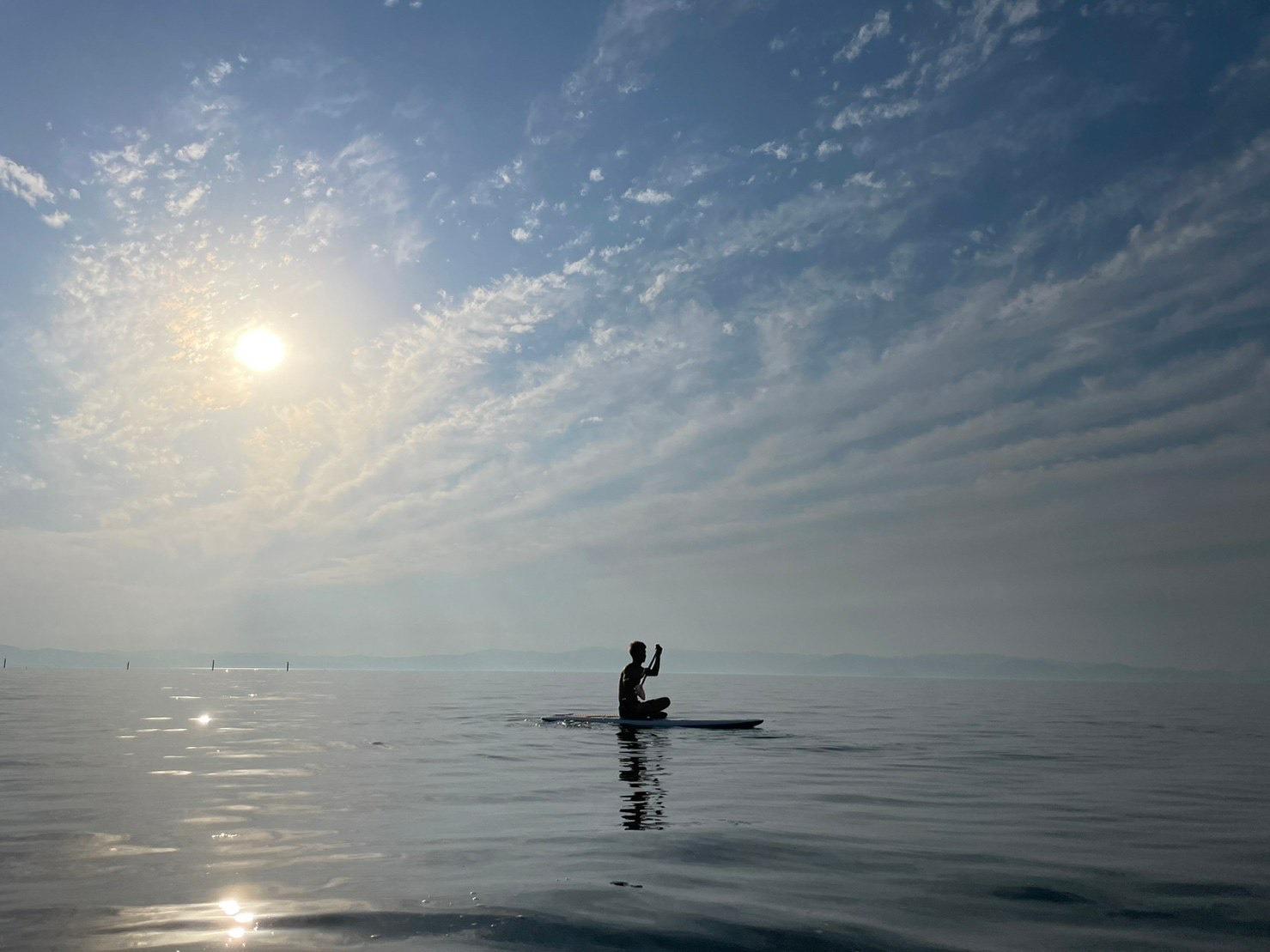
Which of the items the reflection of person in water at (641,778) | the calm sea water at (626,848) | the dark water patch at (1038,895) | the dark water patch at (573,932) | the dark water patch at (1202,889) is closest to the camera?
the dark water patch at (573,932)

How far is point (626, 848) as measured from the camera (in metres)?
9.72

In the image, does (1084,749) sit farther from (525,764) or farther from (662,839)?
(662,839)

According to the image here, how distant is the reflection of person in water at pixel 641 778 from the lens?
11.6 meters

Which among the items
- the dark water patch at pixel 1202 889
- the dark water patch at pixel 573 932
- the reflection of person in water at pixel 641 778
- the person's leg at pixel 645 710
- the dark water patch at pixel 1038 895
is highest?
the person's leg at pixel 645 710

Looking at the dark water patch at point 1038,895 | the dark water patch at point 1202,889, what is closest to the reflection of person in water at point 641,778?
the dark water patch at point 1038,895

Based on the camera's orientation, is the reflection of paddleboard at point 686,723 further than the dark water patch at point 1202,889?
Yes

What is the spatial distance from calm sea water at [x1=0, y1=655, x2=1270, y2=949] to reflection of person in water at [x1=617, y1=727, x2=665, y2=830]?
11 centimetres

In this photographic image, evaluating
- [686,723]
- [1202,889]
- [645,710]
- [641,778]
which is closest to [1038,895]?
[1202,889]

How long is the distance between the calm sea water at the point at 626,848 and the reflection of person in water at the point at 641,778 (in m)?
0.11

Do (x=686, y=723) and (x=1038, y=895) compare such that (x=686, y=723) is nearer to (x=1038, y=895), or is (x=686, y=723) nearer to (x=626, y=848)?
(x=626, y=848)

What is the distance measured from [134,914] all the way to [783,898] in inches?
211

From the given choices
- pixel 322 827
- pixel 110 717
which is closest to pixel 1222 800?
pixel 322 827

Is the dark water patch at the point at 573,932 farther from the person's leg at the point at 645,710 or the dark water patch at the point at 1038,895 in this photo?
the person's leg at the point at 645,710

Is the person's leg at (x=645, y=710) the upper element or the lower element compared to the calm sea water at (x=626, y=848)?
upper
